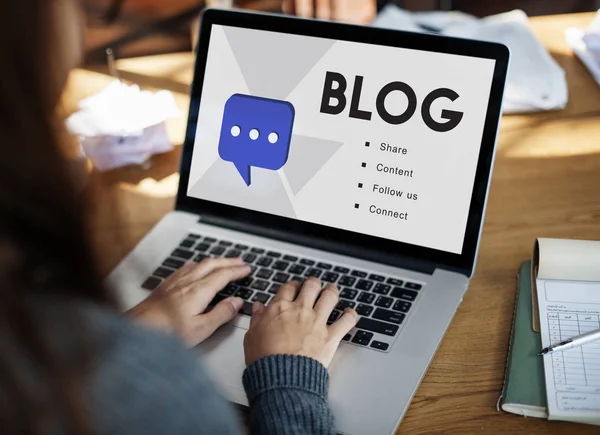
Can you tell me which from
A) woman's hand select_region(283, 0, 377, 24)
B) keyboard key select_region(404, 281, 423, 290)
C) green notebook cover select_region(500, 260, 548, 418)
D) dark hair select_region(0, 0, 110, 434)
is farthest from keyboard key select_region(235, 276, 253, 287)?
woman's hand select_region(283, 0, 377, 24)

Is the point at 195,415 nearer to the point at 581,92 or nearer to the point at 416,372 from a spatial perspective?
the point at 416,372

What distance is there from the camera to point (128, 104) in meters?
1.25

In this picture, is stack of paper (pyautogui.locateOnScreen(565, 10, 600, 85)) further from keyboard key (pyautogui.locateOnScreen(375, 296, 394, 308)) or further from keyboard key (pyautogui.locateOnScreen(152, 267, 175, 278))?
keyboard key (pyautogui.locateOnScreen(152, 267, 175, 278))

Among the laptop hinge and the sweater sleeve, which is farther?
the laptop hinge

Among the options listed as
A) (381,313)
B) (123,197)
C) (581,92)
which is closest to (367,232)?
(381,313)

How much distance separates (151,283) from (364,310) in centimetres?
30

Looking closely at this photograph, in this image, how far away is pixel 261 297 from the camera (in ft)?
3.14

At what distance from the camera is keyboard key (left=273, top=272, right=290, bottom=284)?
98 centimetres

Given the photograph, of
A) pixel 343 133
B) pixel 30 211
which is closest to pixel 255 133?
pixel 343 133

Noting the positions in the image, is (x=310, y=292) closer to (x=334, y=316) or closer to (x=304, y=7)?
(x=334, y=316)

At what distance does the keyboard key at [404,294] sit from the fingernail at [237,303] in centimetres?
19

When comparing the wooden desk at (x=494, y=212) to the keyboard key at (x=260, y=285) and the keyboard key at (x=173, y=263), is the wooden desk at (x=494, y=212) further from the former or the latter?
the keyboard key at (x=260, y=285)

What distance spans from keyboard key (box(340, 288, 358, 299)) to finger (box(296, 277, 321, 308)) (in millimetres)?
33

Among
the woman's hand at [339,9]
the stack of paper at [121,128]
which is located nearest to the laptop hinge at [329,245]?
the stack of paper at [121,128]
